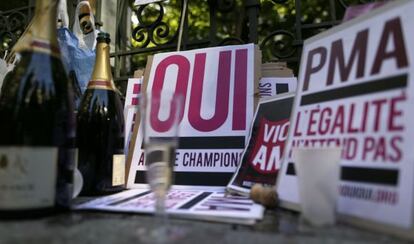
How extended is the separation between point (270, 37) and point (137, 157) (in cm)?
71

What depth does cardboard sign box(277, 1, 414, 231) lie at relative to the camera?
60 centimetres

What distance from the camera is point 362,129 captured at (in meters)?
0.68

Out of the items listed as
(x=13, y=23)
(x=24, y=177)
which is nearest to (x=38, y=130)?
(x=24, y=177)

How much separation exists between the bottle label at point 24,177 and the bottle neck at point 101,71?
43 cm

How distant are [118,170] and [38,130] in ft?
1.23

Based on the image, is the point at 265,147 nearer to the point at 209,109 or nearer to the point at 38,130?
the point at 209,109

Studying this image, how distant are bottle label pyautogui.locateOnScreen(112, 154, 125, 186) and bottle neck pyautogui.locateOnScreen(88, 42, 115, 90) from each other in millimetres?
216

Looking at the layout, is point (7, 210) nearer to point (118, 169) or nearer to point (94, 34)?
point (118, 169)

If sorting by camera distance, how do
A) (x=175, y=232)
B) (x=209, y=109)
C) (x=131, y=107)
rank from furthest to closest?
1. (x=131, y=107)
2. (x=209, y=109)
3. (x=175, y=232)

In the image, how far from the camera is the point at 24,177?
0.66 metres

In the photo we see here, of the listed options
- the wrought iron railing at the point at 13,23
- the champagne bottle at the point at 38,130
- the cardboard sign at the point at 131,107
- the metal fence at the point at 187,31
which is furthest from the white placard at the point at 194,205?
the wrought iron railing at the point at 13,23

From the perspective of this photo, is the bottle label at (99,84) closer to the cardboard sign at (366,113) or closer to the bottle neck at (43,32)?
the bottle neck at (43,32)

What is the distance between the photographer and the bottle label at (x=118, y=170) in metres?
1.02

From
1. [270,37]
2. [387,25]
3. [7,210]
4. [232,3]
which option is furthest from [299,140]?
[232,3]
